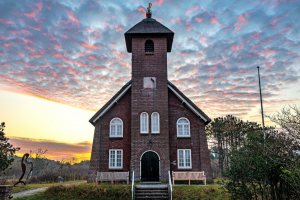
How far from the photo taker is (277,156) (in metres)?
12.9

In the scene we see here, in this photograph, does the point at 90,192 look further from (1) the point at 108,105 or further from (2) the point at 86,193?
(1) the point at 108,105

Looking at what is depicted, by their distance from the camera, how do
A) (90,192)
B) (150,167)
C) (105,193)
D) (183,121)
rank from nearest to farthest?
(105,193)
(90,192)
(150,167)
(183,121)

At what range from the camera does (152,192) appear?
1741 cm

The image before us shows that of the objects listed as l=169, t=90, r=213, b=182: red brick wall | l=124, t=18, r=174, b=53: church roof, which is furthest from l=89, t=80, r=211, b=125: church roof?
l=124, t=18, r=174, b=53: church roof

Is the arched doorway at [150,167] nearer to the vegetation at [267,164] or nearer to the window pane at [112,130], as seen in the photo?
the window pane at [112,130]

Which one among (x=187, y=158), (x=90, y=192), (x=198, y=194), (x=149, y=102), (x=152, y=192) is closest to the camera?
(x=198, y=194)

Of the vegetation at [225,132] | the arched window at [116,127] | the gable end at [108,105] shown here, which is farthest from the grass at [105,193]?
the vegetation at [225,132]

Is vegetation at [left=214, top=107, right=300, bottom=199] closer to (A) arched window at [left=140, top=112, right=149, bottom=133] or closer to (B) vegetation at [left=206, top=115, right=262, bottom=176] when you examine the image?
(A) arched window at [left=140, top=112, right=149, bottom=133]

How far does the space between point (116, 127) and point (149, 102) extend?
12.1 feet

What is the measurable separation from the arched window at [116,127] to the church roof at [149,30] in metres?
7.62

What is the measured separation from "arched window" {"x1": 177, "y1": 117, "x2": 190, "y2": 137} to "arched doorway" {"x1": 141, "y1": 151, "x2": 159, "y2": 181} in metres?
3.16

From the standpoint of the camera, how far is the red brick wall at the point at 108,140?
21.8 m

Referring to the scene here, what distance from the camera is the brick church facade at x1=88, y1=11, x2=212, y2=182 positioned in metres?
21.0

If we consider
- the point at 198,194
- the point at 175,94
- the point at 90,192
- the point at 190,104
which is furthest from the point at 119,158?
the point at 198,194
